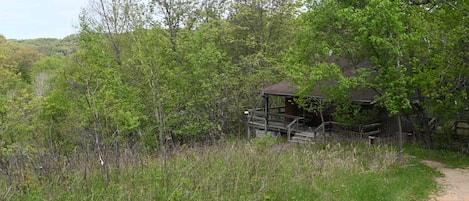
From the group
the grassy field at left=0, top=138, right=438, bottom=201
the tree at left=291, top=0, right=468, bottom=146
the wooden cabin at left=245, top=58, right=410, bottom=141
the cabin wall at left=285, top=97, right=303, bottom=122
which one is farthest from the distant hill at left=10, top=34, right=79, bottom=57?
the grassy field at left=0, top=138, right=438, bottom=201

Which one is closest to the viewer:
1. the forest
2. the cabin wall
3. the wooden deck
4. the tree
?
the forest

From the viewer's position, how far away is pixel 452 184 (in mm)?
9484

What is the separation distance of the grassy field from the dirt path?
28cm

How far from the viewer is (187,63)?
22.0 meters

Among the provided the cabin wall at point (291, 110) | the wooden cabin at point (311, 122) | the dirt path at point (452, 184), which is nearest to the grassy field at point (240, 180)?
the dirt path at point (452, 184)

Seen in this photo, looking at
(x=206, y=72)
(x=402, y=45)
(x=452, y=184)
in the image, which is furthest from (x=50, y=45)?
(x=452, y=184)

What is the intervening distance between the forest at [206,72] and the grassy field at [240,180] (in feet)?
1.31

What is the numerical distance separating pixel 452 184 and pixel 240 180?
18.4 ft

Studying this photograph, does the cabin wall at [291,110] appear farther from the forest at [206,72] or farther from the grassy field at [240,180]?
the grassy field at [240,180]

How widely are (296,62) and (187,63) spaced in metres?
7.87

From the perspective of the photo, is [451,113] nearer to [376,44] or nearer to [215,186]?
[376,44]

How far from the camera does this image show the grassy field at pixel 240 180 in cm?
618

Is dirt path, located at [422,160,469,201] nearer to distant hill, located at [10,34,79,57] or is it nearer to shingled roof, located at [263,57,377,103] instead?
shingled roof, located at [263,57,377,103]

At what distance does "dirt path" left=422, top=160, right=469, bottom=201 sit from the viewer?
8.40 metres
